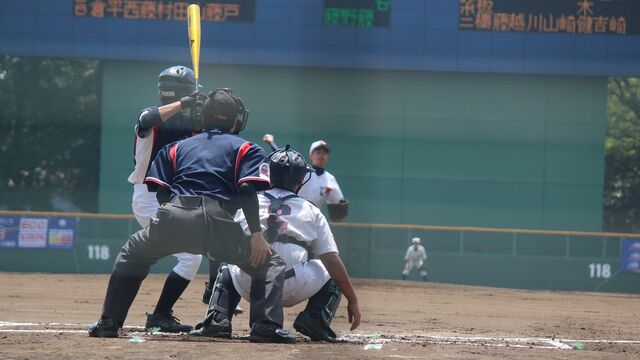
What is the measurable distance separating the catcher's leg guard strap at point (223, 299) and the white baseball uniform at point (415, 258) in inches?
404

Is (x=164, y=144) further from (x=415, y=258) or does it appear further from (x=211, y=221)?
(x=415, y=258)

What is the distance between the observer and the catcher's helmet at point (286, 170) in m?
5.09

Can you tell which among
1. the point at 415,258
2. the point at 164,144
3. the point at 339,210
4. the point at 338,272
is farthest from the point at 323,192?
the point at 415,258

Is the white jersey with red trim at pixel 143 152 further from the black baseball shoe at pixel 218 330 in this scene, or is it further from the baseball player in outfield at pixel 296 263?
the black baseball shoe at pixel 218 330

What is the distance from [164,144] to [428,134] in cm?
953

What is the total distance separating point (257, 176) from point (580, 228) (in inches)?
449

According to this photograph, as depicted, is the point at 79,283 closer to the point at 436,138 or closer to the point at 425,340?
the point at 436,138

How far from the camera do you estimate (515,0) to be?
1319 centimetres

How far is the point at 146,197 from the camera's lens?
19.6 ft

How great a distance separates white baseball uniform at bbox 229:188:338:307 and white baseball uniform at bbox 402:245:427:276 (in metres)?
10.3

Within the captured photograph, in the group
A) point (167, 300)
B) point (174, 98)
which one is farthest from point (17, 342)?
point (174, 98)

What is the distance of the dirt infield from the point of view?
458 centimetres

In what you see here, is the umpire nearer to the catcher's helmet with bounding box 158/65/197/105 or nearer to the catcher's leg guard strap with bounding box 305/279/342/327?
the catcher's leg guard strap with bounding box 305/279/342/327

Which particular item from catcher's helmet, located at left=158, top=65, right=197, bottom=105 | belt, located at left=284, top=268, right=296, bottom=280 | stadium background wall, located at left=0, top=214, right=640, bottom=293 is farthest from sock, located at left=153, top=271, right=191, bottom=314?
stadium background wall, located at left=0, top=214, right=640, bottom=293
